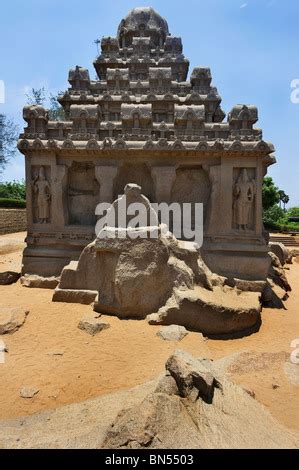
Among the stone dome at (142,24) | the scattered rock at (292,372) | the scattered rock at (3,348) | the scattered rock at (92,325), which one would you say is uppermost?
the stone dome at (142,24)

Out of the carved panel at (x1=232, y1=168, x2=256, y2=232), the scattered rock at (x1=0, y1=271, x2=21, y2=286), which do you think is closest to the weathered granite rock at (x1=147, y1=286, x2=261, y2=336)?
the carved panel at (x1=232, y1=168, x2=256, y2=232)

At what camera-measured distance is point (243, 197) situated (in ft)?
32.1

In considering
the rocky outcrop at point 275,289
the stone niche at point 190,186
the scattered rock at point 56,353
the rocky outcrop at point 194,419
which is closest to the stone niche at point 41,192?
the stone niche at point 190,186

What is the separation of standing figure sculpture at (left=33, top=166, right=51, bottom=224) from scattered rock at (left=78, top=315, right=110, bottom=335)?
4756 mm

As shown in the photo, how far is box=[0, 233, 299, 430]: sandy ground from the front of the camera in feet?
15.6

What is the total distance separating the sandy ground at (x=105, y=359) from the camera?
476cm

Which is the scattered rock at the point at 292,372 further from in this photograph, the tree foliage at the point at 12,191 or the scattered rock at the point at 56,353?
the tree foliage at the point at 12,191

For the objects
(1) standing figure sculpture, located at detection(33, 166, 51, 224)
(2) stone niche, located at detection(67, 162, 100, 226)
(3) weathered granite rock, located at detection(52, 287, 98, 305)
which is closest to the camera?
(3) weathered granite rock, located at detection(52, 287, 98, 305)

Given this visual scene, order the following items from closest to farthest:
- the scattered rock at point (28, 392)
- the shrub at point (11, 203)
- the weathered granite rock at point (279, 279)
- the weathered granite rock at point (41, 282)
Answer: the scattered rock at point (28, 392), the weathered granite rock at point (41, 282), the weathered granite rock at point (279, 279), the shrub at point (11, 203)

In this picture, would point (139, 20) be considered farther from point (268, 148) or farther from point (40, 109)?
point (268, 148)

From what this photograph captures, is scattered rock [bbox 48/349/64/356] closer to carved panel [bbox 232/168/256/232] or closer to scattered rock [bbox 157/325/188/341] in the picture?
scattered rock [bbox 157/325/188/341]

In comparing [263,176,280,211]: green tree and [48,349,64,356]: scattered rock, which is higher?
[263,176,280,211]: green tree

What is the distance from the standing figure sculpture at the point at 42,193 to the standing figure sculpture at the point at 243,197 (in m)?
6.52

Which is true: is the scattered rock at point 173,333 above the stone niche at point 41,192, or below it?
below
